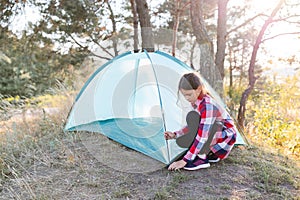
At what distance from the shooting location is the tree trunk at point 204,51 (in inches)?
151

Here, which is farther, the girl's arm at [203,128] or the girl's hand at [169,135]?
the girl's hand at [169,135]

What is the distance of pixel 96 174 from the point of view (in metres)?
2.36

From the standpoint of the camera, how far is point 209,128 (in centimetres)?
221

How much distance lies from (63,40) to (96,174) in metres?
5.15

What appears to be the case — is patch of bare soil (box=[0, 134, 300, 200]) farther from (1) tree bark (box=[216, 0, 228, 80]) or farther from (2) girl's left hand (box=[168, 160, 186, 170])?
(1) tree bark (box=[216, 0, 228, 80])

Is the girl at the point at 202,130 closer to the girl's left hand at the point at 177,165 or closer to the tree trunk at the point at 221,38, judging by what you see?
the girl's left hand at the point at 177,165

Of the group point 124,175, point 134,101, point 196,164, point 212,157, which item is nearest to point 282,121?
point 134,101

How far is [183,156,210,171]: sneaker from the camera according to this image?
2273 millimetres

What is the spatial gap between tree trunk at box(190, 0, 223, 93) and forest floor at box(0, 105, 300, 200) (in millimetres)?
1156

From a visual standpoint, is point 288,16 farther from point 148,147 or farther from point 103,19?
point 103,19

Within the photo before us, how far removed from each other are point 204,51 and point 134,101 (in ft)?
3.64

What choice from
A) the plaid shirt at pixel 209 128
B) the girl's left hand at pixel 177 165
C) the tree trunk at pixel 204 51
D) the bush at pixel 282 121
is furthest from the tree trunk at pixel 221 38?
the girl's left hand at pixel 177 165

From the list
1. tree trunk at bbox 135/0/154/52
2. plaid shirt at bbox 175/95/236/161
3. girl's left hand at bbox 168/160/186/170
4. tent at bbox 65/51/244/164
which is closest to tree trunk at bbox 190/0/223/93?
tree trunk at bbox 135/0/154/52

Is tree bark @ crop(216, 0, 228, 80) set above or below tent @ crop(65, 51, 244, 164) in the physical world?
above
